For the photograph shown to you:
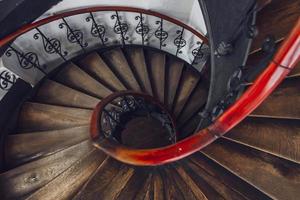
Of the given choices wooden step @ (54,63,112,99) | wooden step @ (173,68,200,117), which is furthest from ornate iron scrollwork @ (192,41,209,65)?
wooden step @ (54,63,112,99)

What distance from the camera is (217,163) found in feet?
8.82

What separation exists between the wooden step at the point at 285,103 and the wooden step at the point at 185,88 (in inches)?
95.7

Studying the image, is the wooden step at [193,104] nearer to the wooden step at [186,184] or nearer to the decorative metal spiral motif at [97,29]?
the decorative metal spiral motif at [97,29]

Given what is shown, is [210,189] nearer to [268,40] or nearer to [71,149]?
[268,40]

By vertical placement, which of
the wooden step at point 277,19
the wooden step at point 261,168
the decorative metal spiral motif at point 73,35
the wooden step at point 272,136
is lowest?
the wooden step at point 261,168

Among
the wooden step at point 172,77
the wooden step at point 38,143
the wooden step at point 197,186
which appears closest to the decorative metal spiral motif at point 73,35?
the wooden step at point 172,77

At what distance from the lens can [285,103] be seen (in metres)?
2.41

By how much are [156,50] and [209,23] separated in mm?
2156

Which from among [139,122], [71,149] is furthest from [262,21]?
[139,122]

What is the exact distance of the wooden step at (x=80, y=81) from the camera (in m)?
4.48

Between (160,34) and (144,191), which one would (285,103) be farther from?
(160,34)

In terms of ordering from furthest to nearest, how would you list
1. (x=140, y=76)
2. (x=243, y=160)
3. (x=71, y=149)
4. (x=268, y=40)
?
(x=140, y=76) < (x=71, y=149) < (x=243, y=160) < (x=268, y=40)

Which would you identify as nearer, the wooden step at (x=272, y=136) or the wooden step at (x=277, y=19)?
the wooden step at (x=272, y=136)

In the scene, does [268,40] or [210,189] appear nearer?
[268,40]
